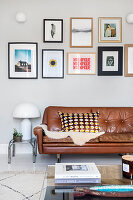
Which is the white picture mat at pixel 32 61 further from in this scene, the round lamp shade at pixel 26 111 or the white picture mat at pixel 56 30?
the round lamp shade at pixel 26 111

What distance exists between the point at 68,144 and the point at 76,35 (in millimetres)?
1904

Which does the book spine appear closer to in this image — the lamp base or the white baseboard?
the lamp base

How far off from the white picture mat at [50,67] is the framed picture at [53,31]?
0.21 m

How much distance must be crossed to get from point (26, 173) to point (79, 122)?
3.33 ft

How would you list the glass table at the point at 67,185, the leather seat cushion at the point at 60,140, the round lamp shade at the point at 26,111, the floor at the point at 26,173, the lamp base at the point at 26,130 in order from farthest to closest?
the lamp base at the point at 26,130 → the round lamp shade at the point at 26,111 → the leather seat cushion at the point at 60,140 → the floor at the point at 26,173 → the glass table at the point at 67,185

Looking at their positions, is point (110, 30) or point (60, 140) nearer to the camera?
point (60, 140)

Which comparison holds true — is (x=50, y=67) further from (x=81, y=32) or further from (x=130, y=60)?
(x=130, y=60)

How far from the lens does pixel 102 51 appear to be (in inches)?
149

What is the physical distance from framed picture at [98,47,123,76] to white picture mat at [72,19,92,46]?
1.00 ft

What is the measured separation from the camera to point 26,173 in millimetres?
2627

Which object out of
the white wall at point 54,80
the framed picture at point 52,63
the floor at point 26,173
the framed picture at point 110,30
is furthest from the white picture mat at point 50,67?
the floor at point 26,173

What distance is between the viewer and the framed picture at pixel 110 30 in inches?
149

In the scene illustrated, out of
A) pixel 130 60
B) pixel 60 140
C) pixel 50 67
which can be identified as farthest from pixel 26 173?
pixel 130 60

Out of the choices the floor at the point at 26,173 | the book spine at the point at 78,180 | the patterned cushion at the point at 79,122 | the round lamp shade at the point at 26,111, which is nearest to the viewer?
the book spine at the point at 78,180
